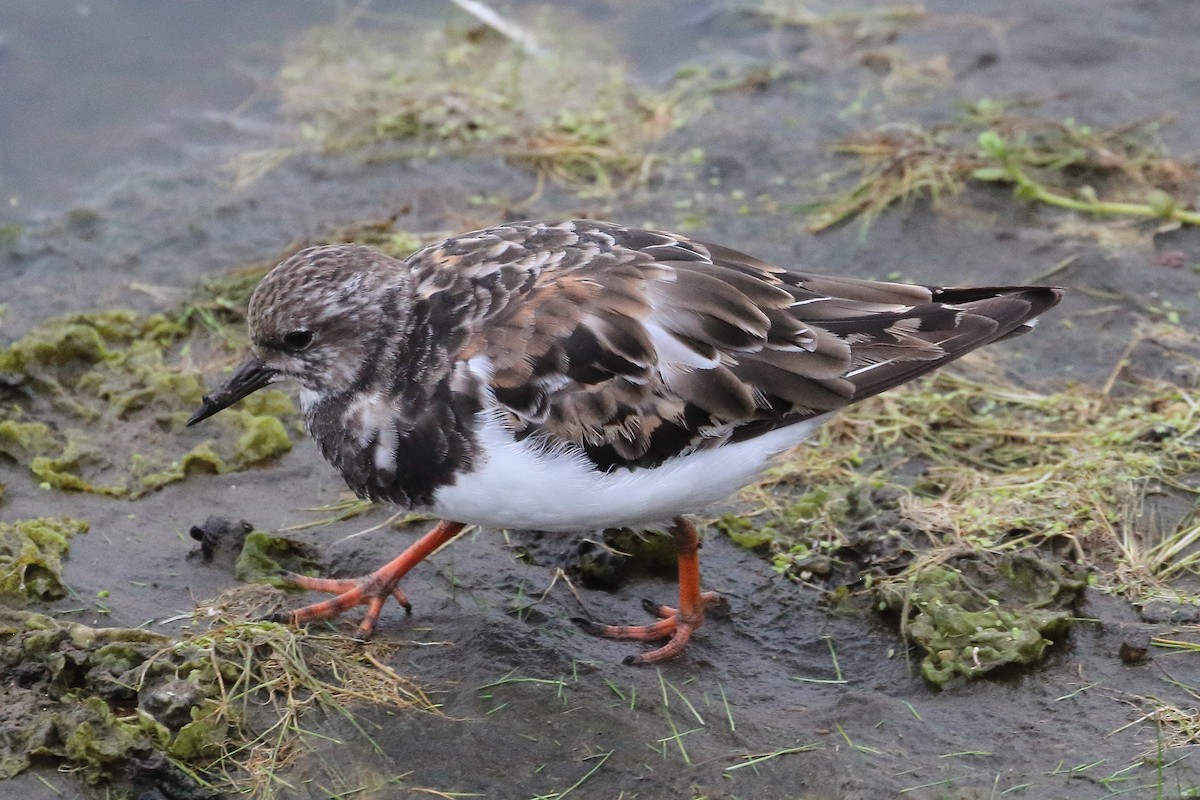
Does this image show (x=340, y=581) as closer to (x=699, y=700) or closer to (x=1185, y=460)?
(x=699, y=700)

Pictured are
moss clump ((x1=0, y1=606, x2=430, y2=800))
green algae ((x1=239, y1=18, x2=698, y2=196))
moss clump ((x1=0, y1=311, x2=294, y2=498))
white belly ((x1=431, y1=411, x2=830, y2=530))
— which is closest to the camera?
moss clump ((x1=0, y1=606, x2=430, y2=800))

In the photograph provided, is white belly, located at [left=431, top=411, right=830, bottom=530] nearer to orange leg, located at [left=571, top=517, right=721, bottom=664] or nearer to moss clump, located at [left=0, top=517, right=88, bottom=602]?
orange leg, located at [left=571, top=517, right=721, bottom=664]

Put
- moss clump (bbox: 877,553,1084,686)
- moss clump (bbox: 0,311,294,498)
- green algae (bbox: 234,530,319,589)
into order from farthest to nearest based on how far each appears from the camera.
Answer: moss clump (bbox: 0,311,294,498), green algae (bbox: 234,530,319,589), moss clump (bbox: 877,553,1084,686)

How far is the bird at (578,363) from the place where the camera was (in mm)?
4520

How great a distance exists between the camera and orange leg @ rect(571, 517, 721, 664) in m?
4.98

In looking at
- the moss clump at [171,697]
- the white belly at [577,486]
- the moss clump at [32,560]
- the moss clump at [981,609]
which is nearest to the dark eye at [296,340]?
the white belly at [577,486]

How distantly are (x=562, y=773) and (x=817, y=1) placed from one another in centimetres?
813

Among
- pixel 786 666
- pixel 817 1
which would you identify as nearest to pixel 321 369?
pixel 786 666

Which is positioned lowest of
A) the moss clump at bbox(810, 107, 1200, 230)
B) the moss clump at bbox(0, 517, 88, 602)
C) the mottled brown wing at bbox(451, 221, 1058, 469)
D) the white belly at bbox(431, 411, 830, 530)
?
the moss clump at bbox(0, 517, 88, 602)

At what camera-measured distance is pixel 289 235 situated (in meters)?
8.06

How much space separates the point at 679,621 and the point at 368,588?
123 cm

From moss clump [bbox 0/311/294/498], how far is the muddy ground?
0.15m

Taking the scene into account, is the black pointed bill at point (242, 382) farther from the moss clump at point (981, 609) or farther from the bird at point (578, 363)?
the moss clump at point (981, 609)

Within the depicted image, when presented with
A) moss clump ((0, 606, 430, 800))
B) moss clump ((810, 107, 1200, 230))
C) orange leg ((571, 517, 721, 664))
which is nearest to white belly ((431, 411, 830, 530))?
orange leg ((571, 517, 721, 664))
